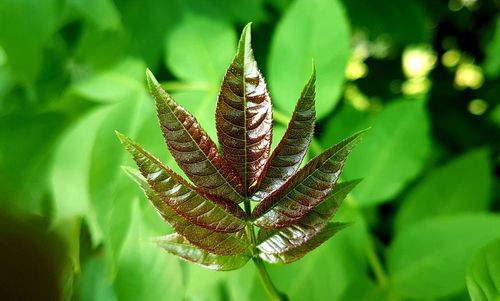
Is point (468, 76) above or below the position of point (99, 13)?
below

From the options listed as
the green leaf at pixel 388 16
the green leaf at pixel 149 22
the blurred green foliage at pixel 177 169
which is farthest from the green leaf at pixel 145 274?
the green leaf at pixel 388 16

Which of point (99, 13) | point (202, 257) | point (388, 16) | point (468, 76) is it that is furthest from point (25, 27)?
point (468, 76)

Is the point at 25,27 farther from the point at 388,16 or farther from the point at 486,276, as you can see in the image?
the point at 388,16

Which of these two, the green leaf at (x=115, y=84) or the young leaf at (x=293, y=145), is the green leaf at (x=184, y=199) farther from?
the green leaf at (x=115, y=84)

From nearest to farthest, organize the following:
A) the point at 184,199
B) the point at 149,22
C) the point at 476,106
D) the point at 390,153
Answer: the point at 184,199
the point at 390,153
the point at 149,22
the point at 476,106

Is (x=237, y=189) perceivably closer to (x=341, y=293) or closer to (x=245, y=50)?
(x=245, y=50)
